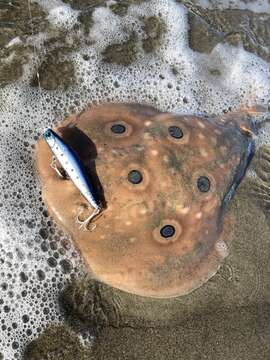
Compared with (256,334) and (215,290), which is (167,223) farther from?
(256,334)

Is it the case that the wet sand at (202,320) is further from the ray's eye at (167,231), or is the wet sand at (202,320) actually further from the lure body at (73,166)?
the lure body at (73,166)

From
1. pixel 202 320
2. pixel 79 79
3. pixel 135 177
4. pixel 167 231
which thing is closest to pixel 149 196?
pixel 135 177

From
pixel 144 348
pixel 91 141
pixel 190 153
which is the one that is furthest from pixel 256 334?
pixel 91 141

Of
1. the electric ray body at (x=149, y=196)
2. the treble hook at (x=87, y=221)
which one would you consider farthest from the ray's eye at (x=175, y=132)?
the treble hook at (x=87, y=221)

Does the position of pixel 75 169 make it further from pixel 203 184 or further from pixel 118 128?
pixel 203 184

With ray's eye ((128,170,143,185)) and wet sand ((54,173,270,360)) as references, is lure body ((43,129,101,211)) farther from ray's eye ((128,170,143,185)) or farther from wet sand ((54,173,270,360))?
wet sand ((54,173,270,360))

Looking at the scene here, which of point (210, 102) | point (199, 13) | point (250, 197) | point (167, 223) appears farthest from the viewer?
point (199, 13)
